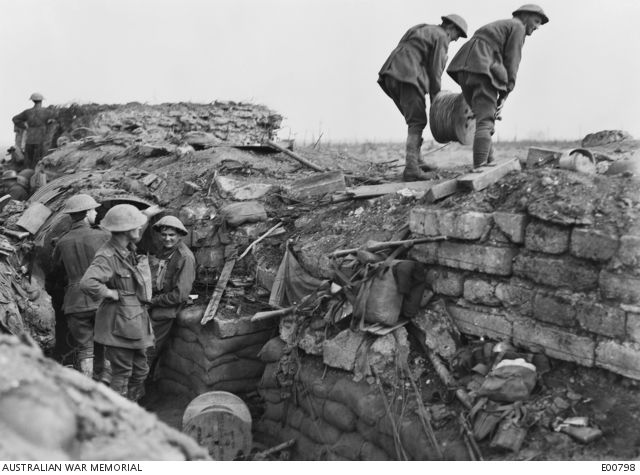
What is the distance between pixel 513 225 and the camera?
488cm

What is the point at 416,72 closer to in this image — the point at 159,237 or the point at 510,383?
the point at 159,237

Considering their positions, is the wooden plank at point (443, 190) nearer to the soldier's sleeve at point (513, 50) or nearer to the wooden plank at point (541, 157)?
the wooden plank at point (541, 157)

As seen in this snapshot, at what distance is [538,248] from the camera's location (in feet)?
15.5

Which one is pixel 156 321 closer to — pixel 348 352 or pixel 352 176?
pixel 348 352

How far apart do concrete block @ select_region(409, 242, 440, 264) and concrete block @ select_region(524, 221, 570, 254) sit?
0.73 metres

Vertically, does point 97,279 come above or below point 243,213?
below

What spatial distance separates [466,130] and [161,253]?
3426 millimetres

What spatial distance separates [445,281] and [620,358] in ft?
4.54

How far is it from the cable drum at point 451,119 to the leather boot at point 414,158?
210mm

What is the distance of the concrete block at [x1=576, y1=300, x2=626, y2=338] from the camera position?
4.27 metres

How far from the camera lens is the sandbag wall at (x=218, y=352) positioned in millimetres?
6426

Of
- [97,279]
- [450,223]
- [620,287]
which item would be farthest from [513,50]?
[97,279]

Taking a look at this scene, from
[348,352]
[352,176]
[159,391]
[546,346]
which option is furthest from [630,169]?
[159,391]

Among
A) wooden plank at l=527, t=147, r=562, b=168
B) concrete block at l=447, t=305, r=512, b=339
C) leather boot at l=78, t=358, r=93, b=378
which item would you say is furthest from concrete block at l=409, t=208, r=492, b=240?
leather boot at l=78, t=358, r=93, b=378
